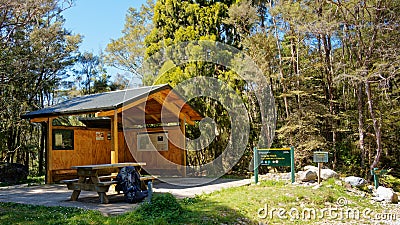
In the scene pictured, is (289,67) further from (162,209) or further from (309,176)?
(162,209)

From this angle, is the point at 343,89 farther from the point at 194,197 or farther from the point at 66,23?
the point at 66,23

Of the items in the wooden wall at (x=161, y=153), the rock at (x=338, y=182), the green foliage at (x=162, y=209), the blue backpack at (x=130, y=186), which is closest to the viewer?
the green foliage at (x=162, y=209)

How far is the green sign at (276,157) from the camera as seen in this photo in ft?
28.9

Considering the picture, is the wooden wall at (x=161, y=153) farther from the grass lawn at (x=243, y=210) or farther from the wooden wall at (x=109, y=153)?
the grass lawn at (x=243, y=210)

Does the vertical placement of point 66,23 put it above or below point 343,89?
above

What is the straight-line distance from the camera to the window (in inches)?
417

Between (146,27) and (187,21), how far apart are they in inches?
283

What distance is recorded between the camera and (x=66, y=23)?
16781mm

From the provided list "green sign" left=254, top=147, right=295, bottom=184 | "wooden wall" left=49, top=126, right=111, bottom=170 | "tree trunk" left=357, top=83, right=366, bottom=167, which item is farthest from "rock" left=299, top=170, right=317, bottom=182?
"wooden wall" left=49, top=126, right=111, bottom=170

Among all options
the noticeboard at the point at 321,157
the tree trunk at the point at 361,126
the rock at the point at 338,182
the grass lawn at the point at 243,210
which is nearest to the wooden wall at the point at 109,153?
the grass lawn at the point at 243,210

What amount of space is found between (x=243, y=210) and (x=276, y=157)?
3.28m

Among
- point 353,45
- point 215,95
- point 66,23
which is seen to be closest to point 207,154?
point 215,95

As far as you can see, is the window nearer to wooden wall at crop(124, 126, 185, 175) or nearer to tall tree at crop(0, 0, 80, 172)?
wooden wall at crop(124, 126, 185, 175)
